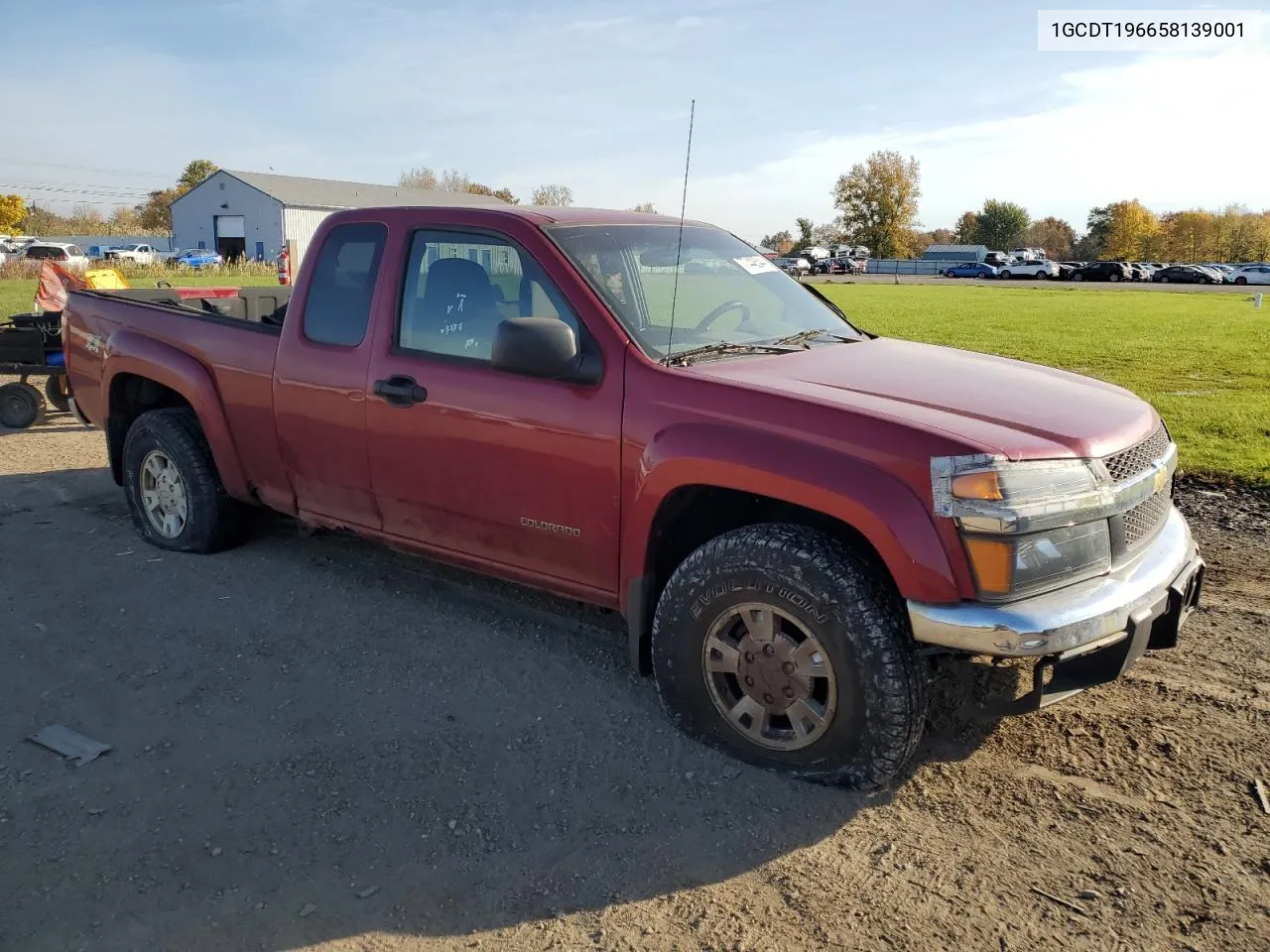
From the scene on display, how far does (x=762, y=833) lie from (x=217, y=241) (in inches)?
3204

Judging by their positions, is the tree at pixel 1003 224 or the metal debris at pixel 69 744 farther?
the tree at pixel 1003 224

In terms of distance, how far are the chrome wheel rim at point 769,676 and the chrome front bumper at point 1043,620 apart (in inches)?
16.6

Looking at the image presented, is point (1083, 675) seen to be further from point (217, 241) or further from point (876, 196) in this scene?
point (876, 196)

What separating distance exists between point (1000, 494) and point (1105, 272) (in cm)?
6527

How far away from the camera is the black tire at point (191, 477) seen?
5617mm

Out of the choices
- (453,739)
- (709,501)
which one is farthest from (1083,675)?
(453,739)

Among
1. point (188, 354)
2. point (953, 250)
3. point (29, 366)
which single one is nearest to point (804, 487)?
point (188, 354)

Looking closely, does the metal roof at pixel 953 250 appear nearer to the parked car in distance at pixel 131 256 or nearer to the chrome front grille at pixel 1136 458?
the parked car in distance at pixel 131 256

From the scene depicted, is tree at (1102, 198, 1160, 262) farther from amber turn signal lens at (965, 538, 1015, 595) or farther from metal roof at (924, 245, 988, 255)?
amber turn signal lens at (965, 538, 1015, 595)

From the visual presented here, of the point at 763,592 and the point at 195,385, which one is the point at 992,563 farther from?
the point at 195,385

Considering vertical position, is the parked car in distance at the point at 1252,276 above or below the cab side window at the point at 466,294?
above

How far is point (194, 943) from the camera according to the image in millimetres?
2740

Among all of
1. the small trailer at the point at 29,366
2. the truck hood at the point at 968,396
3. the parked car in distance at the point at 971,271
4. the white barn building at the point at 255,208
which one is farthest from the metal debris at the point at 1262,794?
the white barn building at the point at 255,208

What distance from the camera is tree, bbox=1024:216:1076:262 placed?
104 meters
